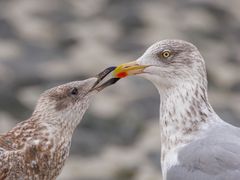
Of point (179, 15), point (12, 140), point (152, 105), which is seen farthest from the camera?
point (179, 15)

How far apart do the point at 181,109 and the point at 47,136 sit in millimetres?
898

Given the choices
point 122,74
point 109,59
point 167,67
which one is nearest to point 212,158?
point 167,67

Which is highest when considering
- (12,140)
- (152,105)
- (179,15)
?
(179,15)

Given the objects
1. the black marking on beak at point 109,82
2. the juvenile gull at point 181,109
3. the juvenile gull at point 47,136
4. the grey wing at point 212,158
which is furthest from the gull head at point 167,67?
the grey wing at point 212,158

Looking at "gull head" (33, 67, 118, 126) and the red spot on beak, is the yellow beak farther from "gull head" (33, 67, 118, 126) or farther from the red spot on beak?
"gull head" (33, 67, 118, 126)

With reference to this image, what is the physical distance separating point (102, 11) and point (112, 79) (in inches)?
517

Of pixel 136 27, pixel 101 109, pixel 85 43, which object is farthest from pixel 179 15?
pixel 101 109

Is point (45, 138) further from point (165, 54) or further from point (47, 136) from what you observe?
point (165, 54)

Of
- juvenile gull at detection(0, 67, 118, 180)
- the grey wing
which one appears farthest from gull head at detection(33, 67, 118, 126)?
the grey wing

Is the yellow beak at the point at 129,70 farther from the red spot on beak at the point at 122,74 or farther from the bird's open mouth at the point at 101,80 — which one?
the bird's open mouth at the point at 101,80

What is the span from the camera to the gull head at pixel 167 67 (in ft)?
21.3

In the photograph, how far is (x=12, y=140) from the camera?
21.8 feet

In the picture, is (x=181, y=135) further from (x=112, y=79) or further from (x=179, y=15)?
(x=179, y=15)

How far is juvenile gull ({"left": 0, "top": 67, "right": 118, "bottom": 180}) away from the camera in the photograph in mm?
6438
